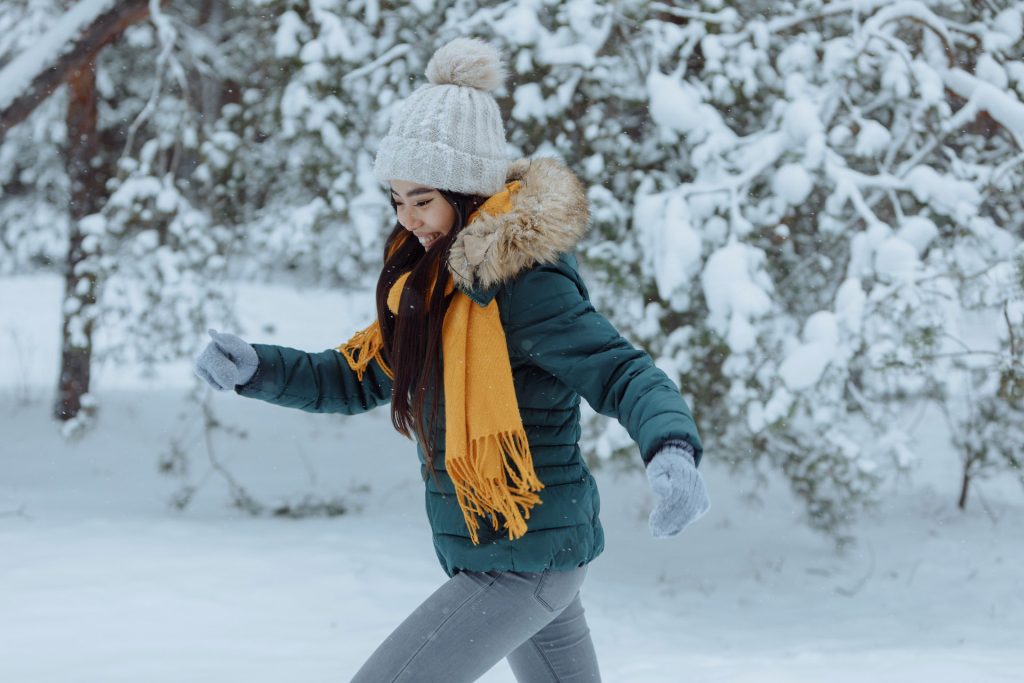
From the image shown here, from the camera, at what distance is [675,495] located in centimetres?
146

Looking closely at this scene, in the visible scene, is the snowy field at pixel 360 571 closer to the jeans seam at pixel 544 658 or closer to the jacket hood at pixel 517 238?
the jeans seam at pixel 544 658

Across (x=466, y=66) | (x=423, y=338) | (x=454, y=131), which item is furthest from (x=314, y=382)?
(x=466, y=66)

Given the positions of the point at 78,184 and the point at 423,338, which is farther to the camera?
the point at 78,184

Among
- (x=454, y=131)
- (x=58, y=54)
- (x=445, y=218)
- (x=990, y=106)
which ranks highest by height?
(x=454, y=131)

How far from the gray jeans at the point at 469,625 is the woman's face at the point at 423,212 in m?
0.65

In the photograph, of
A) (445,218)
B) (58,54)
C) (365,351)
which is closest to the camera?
(445,218)

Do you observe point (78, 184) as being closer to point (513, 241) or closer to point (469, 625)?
point (513, 241)

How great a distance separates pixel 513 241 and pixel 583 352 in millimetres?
229

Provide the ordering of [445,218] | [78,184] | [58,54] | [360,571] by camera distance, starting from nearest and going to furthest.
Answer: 1. [445,218]
2. [360,571]
3. [58,54]
4. [78,184]

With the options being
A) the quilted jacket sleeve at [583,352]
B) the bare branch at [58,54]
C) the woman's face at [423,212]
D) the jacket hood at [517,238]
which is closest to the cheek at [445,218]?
the woman's face at [423,212]

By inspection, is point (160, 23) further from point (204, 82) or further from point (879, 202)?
point (879, 202)

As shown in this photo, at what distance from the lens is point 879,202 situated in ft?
16.9

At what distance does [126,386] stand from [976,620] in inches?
281

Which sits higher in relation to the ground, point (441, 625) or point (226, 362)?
point (226, 362)
